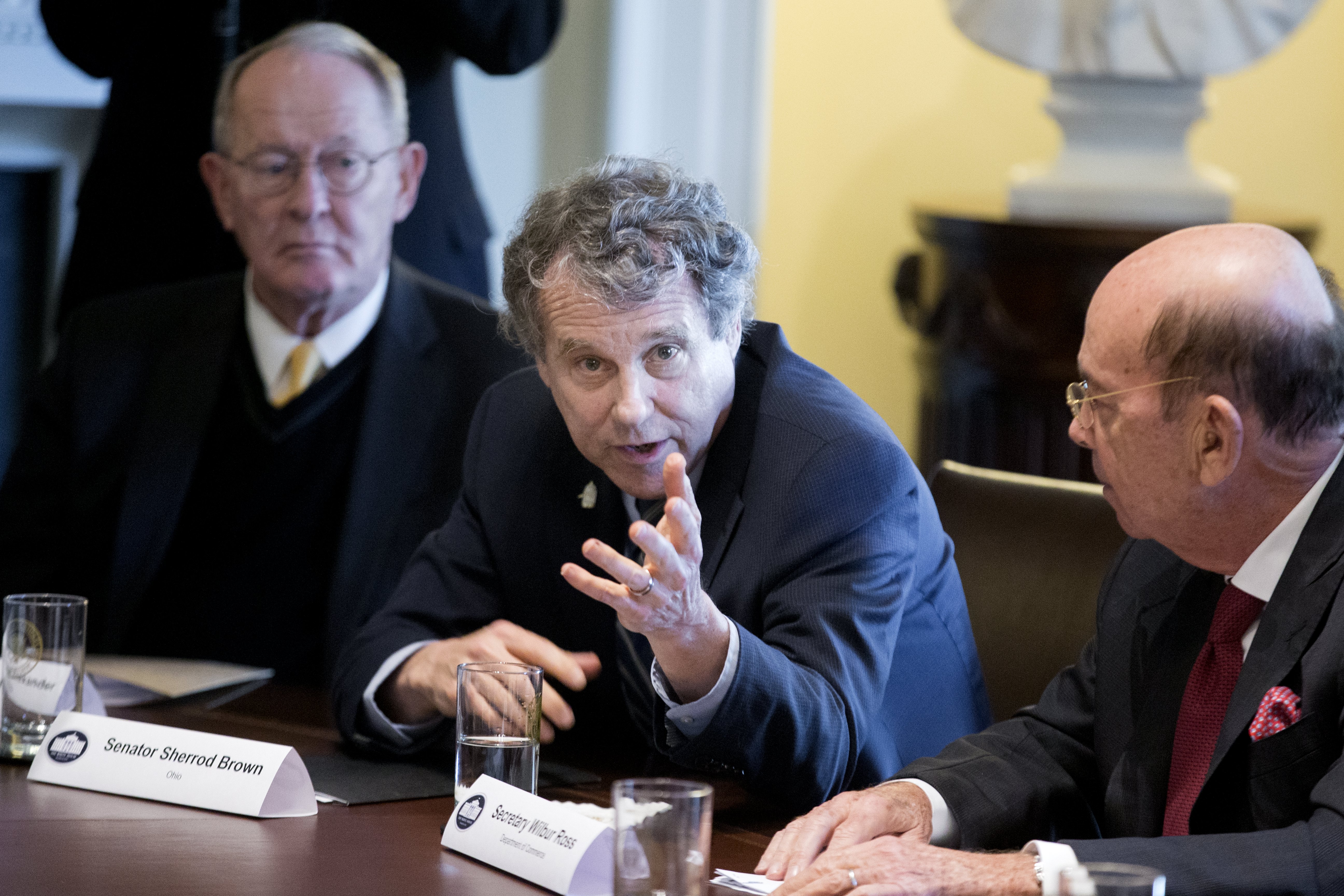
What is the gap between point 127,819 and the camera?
64.6 inches

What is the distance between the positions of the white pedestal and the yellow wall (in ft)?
2.38

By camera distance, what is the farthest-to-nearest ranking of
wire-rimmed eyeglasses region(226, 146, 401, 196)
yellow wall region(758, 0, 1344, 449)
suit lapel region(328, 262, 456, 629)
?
yellow wall region(758, 0, 1344, 449), wire-rimmed eyeglasses region(226, 146, 401, 196), suit lapel region(328, 262, 456, 629)

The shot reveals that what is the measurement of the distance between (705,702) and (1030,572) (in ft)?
2.32

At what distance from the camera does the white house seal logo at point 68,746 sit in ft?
5.81

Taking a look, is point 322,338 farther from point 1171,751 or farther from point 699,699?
point 1171,751

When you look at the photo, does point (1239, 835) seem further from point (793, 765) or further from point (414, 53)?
point (414, 53)

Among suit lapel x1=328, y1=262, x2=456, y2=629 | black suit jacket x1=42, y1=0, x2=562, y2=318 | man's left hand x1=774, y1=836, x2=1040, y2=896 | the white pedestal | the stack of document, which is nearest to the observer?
man's left hand x1=774, y1=836, x2=1040, y2=896

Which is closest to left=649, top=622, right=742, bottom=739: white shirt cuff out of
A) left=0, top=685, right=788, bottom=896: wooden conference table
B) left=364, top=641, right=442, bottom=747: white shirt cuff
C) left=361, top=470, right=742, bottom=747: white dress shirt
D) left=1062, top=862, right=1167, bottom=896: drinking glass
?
left=361, top=470, right=742, bottom=747: white dress shirt

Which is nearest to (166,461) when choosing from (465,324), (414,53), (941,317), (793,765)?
(465,324)

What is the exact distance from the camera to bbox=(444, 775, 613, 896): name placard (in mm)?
1447

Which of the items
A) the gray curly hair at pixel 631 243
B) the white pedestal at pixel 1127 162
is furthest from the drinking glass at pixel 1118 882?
the white pedestal at pixel 1127 162

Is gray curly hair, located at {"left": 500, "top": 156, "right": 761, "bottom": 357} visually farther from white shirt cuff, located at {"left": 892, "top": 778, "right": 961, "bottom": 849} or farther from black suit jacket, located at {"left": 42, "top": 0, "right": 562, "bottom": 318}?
black suit jacket, located at {"left": 42, "top": 0, "right": 562, "bottom": 318}

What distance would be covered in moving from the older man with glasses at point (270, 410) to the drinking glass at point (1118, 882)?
71.7 inches

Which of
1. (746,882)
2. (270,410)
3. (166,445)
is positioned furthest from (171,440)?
(746,882)
